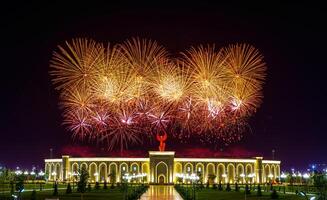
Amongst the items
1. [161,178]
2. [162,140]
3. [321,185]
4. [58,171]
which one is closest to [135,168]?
[161,178]

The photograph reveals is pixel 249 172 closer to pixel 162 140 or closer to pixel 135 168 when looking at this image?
pixel 162 140

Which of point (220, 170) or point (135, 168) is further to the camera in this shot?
point (220, 170)

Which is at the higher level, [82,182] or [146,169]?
[146,169]

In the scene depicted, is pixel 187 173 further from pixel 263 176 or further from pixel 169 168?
pixel 263 176

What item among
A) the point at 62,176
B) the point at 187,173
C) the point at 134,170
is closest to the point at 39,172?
the point at 62,176

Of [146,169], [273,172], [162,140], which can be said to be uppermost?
[162,140]

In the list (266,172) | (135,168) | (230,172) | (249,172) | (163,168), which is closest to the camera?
(163,168)

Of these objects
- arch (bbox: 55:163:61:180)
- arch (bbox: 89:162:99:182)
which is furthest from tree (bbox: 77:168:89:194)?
arch (bbox: 55:163:61:180)

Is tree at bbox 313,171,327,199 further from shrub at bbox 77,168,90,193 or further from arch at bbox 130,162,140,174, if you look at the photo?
arch at bbox 130,162,140,174

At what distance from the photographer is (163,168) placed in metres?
85.4

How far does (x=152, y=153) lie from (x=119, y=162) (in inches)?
218

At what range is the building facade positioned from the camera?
85062 millimetres

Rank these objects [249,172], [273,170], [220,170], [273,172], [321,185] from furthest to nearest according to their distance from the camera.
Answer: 1. [273,172]
2. [273,170]
3. [249,172]
4. [220,170]
5. [321,185]

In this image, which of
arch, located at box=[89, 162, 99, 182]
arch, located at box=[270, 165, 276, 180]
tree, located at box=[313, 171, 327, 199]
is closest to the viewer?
tree, located at box=[313, 171, 327, 199]
